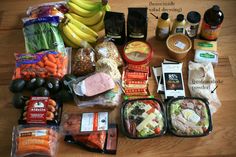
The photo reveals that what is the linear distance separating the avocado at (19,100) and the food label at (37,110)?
0.16ft

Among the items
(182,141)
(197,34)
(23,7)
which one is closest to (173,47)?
(197,34)

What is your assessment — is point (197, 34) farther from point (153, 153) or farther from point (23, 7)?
point (23, 7)

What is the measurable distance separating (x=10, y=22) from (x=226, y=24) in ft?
3.45

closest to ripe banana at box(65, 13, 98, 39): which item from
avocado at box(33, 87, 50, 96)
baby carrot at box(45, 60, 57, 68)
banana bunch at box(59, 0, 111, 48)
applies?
banana bunch at box(59, 0, 111, 48)

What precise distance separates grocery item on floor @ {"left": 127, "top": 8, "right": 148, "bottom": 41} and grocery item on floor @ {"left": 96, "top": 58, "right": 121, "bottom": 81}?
16cm

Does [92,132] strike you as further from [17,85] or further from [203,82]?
[203,82]

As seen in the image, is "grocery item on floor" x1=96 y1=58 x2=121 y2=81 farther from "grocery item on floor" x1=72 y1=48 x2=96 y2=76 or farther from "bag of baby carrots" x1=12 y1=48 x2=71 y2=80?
"bag of baby carrots" x1=12 y1=48 x2=71 y2=80

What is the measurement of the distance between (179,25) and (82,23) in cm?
43

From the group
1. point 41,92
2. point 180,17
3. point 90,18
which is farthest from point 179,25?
point 41,92

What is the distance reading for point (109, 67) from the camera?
116 cm

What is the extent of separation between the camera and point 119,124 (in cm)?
111

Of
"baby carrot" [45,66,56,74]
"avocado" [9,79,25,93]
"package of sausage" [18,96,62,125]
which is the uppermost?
"baby carrot" [45,66,56,74]

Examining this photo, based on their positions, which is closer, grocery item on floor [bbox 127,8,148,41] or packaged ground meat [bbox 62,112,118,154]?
packaged ground meat [bbox 62,112,118,154]

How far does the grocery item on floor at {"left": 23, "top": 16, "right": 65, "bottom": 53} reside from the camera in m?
1.26
